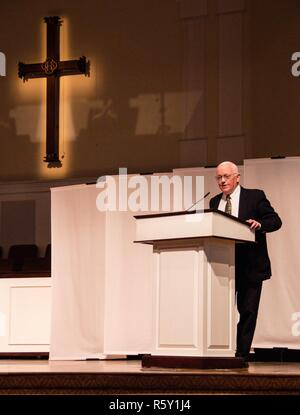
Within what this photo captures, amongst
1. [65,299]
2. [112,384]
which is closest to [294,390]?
[112,384]

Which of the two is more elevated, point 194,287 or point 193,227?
point 193,227

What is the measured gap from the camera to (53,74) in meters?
9.92

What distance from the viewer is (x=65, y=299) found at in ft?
27.8

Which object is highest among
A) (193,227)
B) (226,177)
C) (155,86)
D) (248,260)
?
(155,86)

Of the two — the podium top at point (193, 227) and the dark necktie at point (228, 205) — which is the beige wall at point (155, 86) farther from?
the podium top at point (193, 227)

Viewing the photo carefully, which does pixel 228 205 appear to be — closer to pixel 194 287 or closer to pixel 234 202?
pixel 234 202

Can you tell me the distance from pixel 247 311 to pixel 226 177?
2.91 ft

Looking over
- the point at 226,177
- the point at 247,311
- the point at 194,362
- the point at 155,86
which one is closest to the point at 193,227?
the point at 226,177

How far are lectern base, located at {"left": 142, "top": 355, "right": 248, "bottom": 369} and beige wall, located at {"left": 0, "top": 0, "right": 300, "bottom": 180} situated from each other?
4.13m

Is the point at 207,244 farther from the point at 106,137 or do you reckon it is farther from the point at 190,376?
the point at 106,137

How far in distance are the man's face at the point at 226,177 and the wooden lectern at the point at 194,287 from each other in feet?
1.34

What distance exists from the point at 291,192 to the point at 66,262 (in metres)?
2.23

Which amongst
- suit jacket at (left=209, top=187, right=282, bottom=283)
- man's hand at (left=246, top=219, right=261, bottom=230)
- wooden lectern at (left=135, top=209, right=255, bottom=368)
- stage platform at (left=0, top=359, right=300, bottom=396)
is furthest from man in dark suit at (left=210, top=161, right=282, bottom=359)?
stage platform at (left=0, top=359, right=300, bottom=396)

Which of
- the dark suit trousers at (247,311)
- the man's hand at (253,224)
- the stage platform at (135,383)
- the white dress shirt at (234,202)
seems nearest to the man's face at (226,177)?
the white dress shirt at (234,202)
